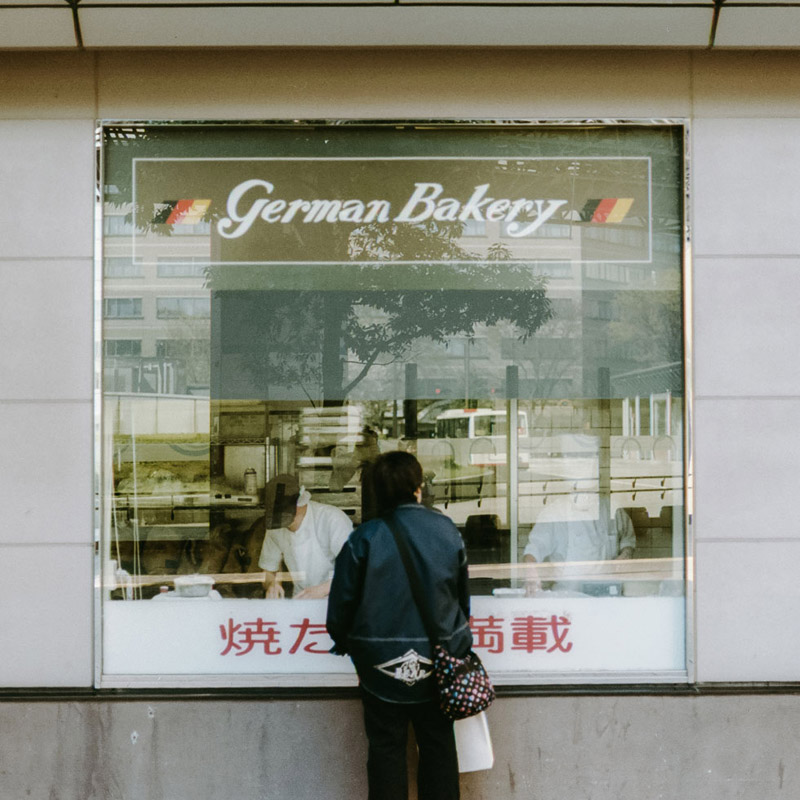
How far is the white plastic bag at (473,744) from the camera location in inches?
155

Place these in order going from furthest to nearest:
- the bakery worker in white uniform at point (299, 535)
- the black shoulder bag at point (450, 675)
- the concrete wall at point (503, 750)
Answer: the bakery worker in white uniform at point (299, 535)
the concrete wall at point (503, 750)
the black shoulder bag at point (450, 675)

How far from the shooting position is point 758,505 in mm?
4586

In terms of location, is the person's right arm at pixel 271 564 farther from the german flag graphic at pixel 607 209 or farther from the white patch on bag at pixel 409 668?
the german flag graphic at pixel 607 209

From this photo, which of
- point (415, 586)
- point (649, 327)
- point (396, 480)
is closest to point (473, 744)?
point (415, 586)

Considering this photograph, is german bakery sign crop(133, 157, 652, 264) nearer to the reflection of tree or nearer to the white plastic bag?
the reflection of tree

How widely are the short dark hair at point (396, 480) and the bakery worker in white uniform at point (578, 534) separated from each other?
4.85 ft

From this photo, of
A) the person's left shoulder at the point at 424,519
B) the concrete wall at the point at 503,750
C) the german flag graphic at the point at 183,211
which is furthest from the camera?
the german flag graphic at the point at 183,211

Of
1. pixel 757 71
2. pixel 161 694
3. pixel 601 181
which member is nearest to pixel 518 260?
pixel 601 181

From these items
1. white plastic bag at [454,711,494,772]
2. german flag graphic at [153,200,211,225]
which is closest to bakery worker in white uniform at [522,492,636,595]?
white plastic bag at [454,711,494,772]

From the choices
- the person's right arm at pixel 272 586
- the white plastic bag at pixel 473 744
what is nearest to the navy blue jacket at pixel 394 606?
the white plastic bag at pixel 473 744

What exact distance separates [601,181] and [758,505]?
197 cm

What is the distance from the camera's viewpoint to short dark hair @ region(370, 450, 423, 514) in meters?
3.75

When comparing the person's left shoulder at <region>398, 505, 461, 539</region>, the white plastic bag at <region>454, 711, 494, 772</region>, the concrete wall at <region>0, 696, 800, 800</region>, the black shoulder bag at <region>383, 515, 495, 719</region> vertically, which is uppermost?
the person's left shoulder at <region>398, 505, 461, 539</region>
